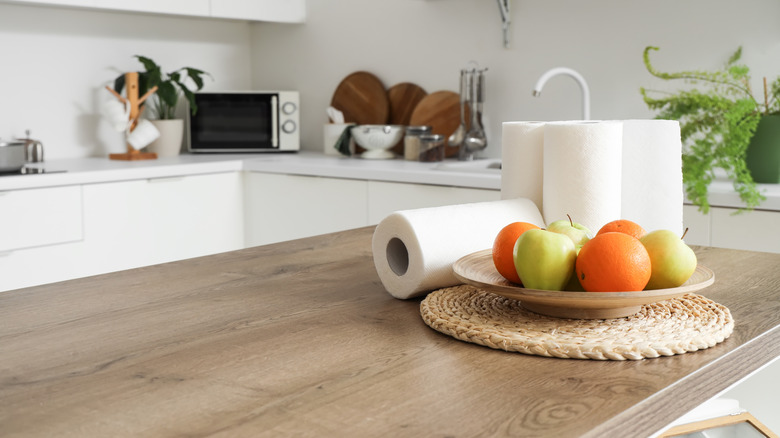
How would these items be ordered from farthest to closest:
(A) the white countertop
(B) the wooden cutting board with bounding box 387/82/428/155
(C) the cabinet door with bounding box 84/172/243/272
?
(B) the wooden cutting board with bounding box 387/82/428/155 → (C) the cabinet door with bounding box 84/172/243/272 → (A) the white countertop

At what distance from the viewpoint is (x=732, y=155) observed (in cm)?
217

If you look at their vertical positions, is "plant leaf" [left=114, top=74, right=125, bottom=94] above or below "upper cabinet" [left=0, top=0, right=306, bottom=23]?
below

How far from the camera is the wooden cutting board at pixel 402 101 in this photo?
11.4 ft

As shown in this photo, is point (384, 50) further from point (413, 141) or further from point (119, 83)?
point (119, 83)

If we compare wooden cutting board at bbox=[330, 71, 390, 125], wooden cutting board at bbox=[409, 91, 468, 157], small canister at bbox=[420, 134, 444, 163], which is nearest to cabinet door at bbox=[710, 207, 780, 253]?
small canister at bbox=[420, 134, 444, 163]

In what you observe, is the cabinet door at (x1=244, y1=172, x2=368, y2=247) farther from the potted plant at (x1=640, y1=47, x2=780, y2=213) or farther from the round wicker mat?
the round wicker mat

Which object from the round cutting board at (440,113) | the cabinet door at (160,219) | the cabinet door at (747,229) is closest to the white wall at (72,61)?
the cabinet door at (160,219)

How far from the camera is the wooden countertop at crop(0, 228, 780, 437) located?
2.19 ft

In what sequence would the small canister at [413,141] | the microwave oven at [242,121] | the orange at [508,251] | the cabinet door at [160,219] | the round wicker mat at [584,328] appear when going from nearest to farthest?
the round wicker mat at [584,328] → the orange at [508,251] → the cabinet door at [160,219] → the small canister at [413,141] → the microwave oven at [242,121]

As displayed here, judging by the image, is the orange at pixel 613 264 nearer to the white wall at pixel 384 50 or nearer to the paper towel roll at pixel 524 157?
the paper towel roll at pixel 524 157

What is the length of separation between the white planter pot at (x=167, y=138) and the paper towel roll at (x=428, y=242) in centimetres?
261

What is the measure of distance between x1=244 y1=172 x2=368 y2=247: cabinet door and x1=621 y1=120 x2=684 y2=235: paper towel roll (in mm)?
1826

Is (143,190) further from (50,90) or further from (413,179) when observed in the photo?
(413,179)

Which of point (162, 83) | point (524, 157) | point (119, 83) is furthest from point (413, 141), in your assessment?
point (524, 157)
